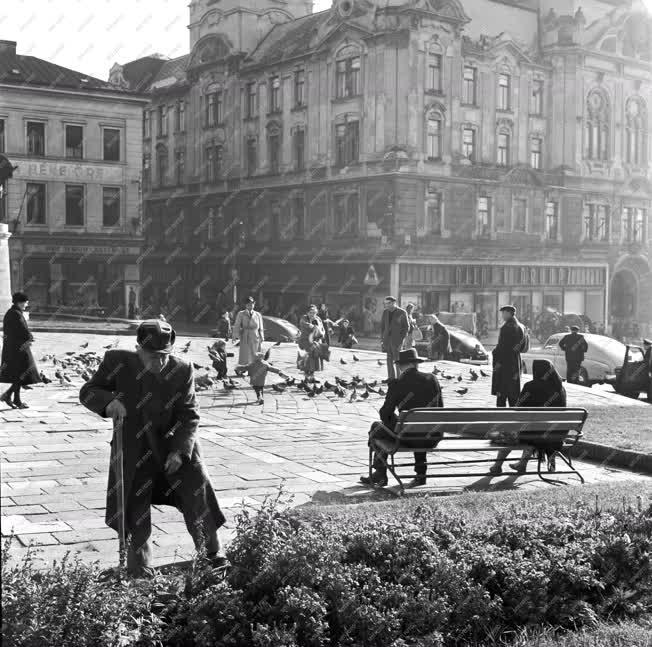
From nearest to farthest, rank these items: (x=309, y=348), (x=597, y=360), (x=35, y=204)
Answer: (x=309, y=348) → (x=597, y=360) → (x=35, y=204)

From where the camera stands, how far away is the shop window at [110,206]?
49.4 metres

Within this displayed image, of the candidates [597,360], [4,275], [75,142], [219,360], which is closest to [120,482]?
[219,360]

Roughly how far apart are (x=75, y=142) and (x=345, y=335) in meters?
20.6

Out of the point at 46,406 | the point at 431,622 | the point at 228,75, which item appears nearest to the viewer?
the point at 431,622

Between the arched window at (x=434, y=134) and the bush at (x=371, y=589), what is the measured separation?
4210cm

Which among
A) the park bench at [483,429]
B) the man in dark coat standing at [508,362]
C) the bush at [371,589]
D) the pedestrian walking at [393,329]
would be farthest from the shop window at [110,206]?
the bush at [371,589]

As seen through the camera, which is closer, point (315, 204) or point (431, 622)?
point (431, 622)

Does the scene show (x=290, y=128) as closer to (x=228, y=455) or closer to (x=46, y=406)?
(x=46, y=406)

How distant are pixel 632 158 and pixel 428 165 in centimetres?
1680

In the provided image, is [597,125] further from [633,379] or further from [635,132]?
[633,379]

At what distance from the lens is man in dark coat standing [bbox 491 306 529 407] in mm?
14188

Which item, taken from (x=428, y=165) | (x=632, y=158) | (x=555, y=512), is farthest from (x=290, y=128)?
(x=555, y=512)

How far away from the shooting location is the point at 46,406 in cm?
1523

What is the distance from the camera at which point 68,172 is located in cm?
4819
